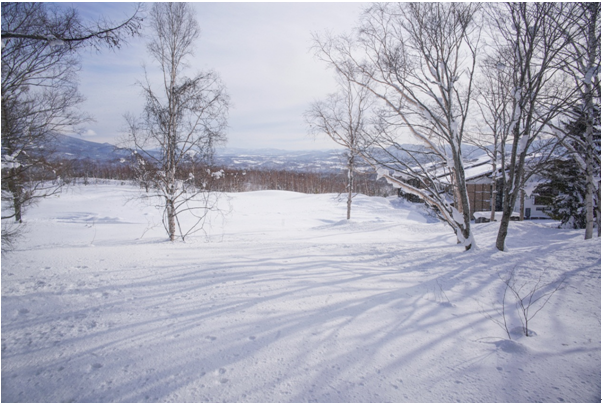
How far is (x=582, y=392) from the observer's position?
6.51 ft

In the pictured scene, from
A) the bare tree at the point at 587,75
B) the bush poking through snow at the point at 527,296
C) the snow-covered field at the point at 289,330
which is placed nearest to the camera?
the snow-covered field at the point at 289,330

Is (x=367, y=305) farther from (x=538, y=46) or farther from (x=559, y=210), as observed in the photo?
(x=559, y=210)

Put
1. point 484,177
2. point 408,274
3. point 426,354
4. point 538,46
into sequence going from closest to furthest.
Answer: point 426,354, point 408,274, point 538,46, point 484,177

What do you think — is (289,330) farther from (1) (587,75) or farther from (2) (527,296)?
(1) (587,75)

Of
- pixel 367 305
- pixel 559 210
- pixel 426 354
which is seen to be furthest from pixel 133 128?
pixel 559 210

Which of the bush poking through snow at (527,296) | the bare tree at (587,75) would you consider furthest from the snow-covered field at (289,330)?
Result: the bare tree at (587,75)

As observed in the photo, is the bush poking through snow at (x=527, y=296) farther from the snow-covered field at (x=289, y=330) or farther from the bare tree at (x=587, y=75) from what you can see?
the bare tree at (x=587, y=75)

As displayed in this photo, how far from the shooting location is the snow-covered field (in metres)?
2.00

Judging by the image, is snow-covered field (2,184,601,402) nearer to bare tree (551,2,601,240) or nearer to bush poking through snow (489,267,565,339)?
bush poking through snow (489,267,565,339)

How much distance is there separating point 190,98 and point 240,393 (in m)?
8.75

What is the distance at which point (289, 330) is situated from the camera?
273 centimetres

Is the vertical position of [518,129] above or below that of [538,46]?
below

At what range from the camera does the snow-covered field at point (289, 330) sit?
1996 mm

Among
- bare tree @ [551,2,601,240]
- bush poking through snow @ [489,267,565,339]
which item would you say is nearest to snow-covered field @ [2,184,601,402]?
bush poking through snow @ [489,267,565,339]
